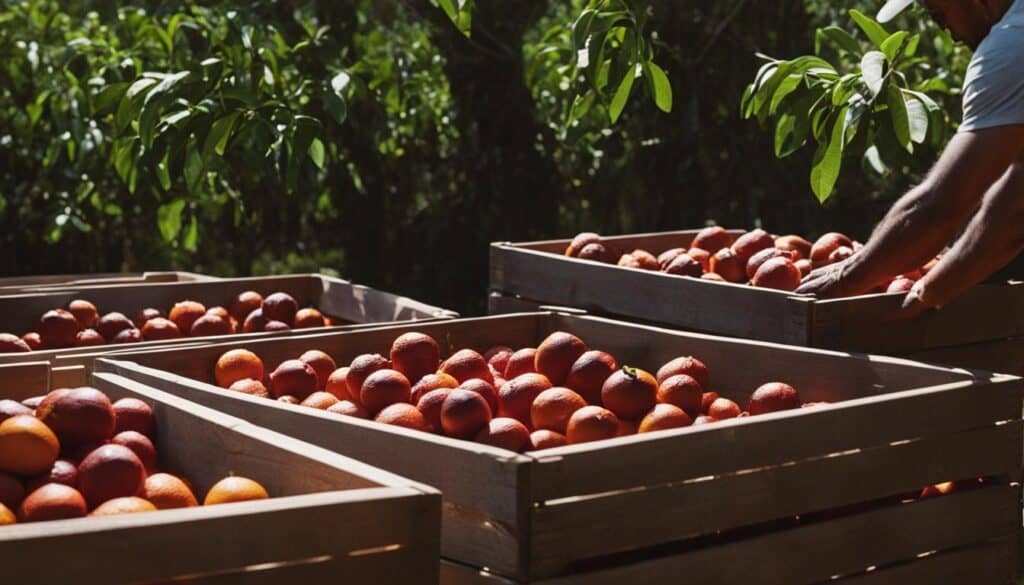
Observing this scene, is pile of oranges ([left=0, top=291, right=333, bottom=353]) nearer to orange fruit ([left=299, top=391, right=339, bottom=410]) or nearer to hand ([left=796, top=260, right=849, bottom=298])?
orange fruit ([left=299, top=391, right=339, bottom=410])

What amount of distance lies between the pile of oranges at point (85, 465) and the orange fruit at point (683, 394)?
2.79ft

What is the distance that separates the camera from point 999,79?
2650mm

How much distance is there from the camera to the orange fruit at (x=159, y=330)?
3518 millimetres

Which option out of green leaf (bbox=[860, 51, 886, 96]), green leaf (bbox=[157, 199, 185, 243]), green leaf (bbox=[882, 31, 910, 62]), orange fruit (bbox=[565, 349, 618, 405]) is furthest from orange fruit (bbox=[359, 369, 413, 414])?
green leaf (bbox=[157, 199, 185, 243])

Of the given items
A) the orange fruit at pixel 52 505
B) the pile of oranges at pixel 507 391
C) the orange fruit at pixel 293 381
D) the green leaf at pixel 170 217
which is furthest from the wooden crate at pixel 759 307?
the green leaf at pixel 170 217

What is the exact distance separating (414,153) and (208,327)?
134 inches

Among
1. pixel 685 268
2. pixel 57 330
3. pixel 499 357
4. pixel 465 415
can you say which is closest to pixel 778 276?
pixel 685 268

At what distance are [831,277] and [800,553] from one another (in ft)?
3.42

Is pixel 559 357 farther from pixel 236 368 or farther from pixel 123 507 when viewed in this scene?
pixel 123 507

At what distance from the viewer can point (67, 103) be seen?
5758 mm

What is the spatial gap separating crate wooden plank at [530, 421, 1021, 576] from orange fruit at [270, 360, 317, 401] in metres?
0.87

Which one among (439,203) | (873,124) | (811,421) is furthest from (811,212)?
(811,421)

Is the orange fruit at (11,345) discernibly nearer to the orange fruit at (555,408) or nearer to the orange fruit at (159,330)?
the orange fruit at (159,330)

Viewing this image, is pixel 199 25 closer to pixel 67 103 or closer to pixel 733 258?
pixel 67 103
